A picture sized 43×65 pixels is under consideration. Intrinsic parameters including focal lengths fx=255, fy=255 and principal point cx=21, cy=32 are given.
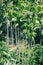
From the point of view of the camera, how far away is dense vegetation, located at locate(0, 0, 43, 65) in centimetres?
303

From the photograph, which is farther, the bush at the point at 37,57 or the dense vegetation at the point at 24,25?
the bush at the point at 37,57

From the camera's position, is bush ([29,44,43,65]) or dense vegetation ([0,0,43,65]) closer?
dense vegetation ([0,0,43,65])

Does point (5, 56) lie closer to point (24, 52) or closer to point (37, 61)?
point (37, 61)

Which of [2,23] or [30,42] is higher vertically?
[2,23]

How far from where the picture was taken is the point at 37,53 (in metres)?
12.7

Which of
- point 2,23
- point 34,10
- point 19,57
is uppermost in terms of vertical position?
point 34,10

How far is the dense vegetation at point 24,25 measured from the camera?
9.93ft

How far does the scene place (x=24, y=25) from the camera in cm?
754

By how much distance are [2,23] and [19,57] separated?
5.61 meters

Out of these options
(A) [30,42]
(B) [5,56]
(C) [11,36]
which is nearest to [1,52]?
(B) [5,56]

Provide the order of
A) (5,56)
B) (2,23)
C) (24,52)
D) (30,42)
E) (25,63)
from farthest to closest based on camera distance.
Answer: (2,23) < (30,42) < (24,52) < (25,63) < (5,56)

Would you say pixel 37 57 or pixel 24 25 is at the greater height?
pixel 24 25

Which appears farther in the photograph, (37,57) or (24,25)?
(37,57)

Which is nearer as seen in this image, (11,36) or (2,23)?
(2,23)
